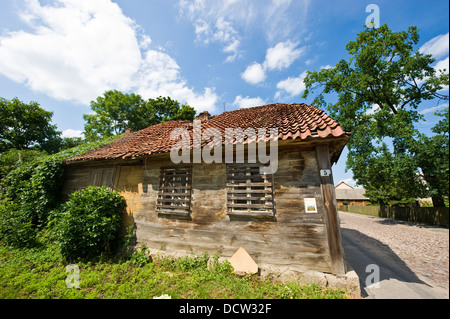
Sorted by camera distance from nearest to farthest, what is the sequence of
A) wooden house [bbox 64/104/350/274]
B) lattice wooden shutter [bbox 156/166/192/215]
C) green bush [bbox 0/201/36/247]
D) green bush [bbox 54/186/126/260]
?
wooden house [bbox 64/104/350/274] → green bush [bbox 54/186/126/260] → lattice wooden shutter [bbox 156/166/192/215] → green bush [bbox 0/201/36/247]

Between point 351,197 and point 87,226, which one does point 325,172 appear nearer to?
point 87,226

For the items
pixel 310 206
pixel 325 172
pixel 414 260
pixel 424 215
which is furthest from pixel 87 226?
pixel 414 260

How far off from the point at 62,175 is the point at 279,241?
9.32m

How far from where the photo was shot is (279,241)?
4035 mm

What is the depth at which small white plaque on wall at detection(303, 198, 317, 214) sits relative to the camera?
392cm

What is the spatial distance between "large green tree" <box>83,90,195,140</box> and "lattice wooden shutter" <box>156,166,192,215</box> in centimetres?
1847

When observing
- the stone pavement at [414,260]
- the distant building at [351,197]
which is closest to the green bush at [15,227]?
the stone pavement at [414,260]

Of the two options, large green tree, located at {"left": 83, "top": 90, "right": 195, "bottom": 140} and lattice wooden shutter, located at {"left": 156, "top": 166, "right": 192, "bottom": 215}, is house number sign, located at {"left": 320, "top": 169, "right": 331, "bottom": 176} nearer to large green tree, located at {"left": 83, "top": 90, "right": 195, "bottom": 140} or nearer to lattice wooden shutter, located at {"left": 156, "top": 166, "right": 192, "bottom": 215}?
lattice wooden shutter, located at {"left": 156, "top": 166, "right": 192, "bottom": 215}

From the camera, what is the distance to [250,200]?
4422 millimetres

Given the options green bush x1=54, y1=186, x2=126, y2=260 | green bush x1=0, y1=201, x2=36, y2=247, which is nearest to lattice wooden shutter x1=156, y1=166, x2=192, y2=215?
green bush x1=54, y1=186, x2=126, y2=260

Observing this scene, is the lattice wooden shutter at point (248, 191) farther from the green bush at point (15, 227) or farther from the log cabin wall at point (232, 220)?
the green bush at point (15, 227)

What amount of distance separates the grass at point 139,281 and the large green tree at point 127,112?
19876mm

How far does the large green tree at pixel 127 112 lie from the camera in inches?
871

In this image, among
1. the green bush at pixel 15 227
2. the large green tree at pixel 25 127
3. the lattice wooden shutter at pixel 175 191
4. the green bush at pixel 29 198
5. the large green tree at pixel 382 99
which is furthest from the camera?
the large green tree at pixel 25 127
